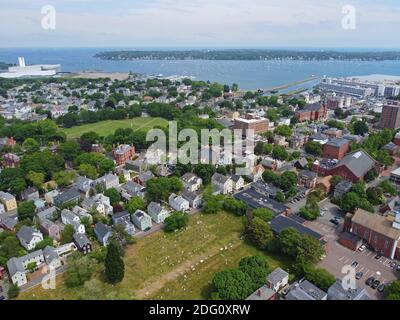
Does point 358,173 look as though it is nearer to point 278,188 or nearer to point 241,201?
point 278,188

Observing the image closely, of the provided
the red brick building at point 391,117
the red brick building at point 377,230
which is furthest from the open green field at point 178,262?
the red brick building at point 391,117

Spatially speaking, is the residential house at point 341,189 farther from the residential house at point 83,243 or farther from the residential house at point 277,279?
the residential house at point 83,243

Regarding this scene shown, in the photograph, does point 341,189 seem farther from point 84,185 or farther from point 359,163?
point 84,185

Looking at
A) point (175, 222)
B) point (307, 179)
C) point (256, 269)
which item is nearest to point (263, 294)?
point (256, 269)
